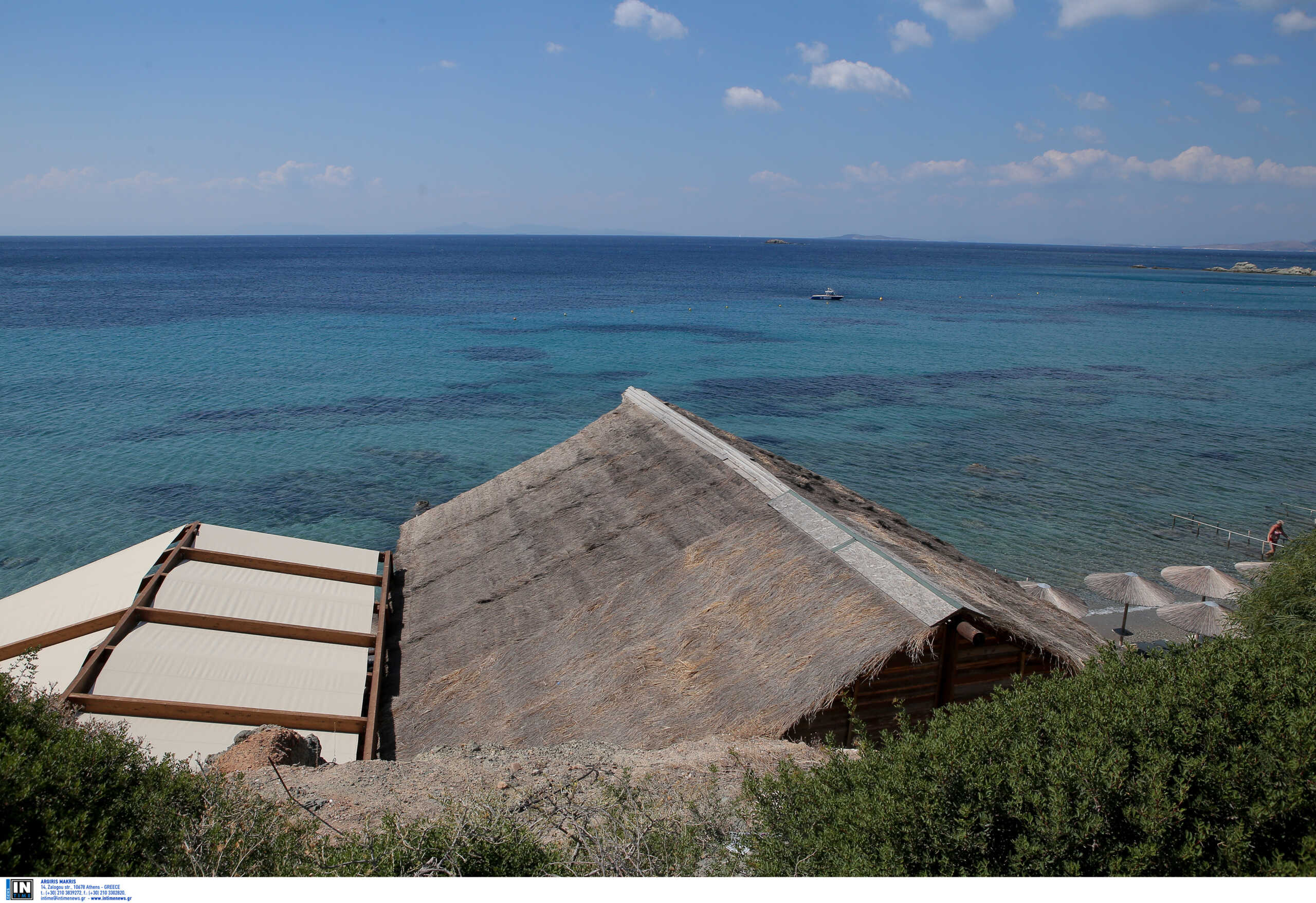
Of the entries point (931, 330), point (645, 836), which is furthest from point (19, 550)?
point (931, 330)

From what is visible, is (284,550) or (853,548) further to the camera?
(284,550)

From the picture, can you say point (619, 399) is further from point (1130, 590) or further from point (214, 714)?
point (214, 714)

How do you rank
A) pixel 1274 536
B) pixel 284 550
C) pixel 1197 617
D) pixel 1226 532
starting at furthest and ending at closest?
pixel 1226 532
pixel 1274 536
pixel 1197 617
pixel 284 550

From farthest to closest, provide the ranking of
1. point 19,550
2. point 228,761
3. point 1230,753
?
point 19,550
point 228,761
point 1230,753

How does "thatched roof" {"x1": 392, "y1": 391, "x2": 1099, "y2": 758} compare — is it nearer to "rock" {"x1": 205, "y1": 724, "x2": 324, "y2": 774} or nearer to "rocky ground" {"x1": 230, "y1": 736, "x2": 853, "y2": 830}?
"rocky ground" {"x1": 230, "y1": 736, "x2": 853, "y2": 830}

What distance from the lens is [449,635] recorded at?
11.9m

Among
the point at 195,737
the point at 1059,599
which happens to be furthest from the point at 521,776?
the point at 1059,599

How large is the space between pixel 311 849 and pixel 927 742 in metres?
4.11

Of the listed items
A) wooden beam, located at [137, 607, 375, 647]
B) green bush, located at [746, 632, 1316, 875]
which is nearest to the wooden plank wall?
green bush, located at [746, 632, 1316, 875]

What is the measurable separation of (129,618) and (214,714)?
2479 millimetres

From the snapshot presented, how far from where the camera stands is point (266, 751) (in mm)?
8102

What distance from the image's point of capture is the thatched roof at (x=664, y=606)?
8.46m

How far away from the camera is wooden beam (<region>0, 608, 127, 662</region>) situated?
10.2 metres
